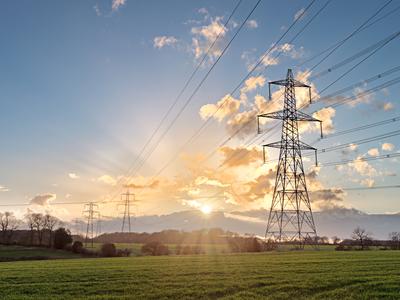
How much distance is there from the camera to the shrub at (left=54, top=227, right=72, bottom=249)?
5064 inches

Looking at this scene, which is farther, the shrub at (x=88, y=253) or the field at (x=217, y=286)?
the shrub at (x=88, y=253)

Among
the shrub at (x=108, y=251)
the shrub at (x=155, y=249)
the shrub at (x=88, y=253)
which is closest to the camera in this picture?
the shrub at (x=108, y=251)

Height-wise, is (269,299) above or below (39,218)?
below

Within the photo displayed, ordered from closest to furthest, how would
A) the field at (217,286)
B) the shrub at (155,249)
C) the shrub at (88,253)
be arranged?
the field at (217,286), the shrub at (155,249), the shrub at (88,253)

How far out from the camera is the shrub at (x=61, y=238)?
5064 inches

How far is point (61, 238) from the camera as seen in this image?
129375mm

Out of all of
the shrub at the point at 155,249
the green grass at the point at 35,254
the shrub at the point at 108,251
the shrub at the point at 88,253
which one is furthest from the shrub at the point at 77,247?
the shrub at the point at 155,249

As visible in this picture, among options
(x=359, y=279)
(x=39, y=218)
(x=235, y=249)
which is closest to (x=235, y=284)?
(x=359, y=279)

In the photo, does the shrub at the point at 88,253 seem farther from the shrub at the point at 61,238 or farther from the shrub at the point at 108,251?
the shrub at the point at 61,238

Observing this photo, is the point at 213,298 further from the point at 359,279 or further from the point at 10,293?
the point at 10,293

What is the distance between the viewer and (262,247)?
90938 mm

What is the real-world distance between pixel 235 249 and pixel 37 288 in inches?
2919

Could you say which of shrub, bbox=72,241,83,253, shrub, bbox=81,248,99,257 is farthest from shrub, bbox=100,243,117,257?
shrub, bbox=72,241,83,253

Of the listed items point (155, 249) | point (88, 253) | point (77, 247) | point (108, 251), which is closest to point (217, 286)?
point (108, 251)
